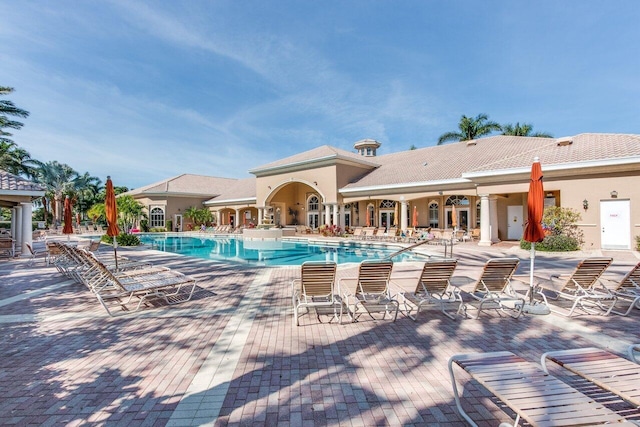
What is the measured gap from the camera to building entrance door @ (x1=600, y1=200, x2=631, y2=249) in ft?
48.0

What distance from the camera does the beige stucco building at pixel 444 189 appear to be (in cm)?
1502

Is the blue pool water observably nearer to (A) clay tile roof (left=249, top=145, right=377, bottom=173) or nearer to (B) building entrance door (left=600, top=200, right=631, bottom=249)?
(A) clay tile roof (left=249, top=145, right=377, bottom=173)

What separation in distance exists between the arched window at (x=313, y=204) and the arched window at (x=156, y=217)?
1799cm

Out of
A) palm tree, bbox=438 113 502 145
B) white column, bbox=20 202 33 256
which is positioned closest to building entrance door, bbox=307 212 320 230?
palm tree, bbox=438 113 502 145

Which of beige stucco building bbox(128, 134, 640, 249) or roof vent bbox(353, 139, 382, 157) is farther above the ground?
roof vent bbox(353, 139, 382, 157)

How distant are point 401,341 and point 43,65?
660 inches

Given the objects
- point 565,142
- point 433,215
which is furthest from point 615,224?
point 433,215

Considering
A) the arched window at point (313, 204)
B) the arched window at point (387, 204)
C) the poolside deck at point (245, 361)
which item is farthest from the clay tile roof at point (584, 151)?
the arched window at point (313, 204)

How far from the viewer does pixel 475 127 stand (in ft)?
121

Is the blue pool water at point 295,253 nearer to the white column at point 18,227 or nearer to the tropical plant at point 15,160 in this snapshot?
the white column at point 18,227

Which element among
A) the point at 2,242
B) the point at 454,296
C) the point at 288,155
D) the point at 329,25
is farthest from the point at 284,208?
the point at 454,296

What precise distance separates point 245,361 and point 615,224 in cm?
1816

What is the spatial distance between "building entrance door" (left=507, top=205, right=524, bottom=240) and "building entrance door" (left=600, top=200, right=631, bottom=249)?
16.5ft

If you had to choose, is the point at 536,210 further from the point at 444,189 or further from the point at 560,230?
the point at 444,189
